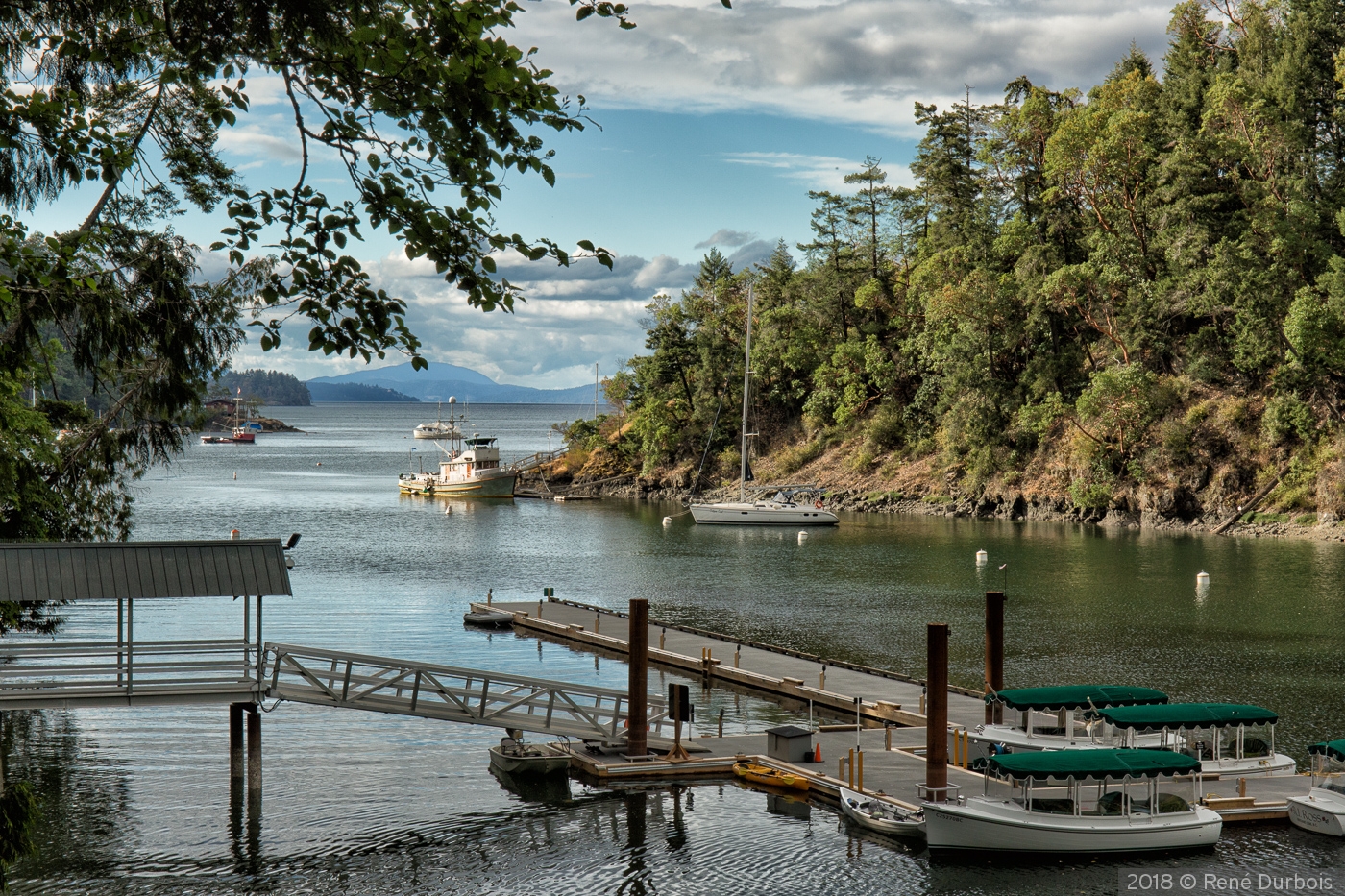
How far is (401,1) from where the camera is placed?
689cm

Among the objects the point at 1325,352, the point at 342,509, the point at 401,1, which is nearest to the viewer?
the point at 401,1

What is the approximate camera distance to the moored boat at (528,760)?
70.4 ft

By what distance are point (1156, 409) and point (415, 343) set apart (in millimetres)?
65532

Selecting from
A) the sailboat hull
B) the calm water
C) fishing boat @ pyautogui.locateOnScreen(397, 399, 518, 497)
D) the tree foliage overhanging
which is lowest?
the calm water

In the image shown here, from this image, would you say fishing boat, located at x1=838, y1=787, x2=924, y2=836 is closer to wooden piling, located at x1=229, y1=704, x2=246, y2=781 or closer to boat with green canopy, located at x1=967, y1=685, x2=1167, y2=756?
boat with green canopy, located at x1=967, y1=685, x2=1167, y2=756

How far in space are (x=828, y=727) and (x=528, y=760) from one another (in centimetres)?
644

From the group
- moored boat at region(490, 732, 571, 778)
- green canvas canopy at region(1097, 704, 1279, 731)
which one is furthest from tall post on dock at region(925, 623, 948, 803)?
moored boat at region(490, 732, 571, 778)

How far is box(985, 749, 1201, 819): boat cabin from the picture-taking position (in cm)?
1770

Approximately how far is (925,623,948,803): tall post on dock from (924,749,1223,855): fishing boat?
47 centimetres

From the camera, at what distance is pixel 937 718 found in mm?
18625

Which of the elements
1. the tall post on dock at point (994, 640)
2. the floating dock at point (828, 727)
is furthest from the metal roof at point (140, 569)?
the tall post on dock at point (994, 640)

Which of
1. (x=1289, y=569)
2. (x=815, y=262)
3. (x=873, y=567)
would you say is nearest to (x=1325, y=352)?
(x=1289, y=569)

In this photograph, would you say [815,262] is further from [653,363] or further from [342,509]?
[342,509]

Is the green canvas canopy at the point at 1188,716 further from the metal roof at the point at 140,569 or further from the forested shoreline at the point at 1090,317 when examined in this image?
the forested shoreline at the point at 1090,317
